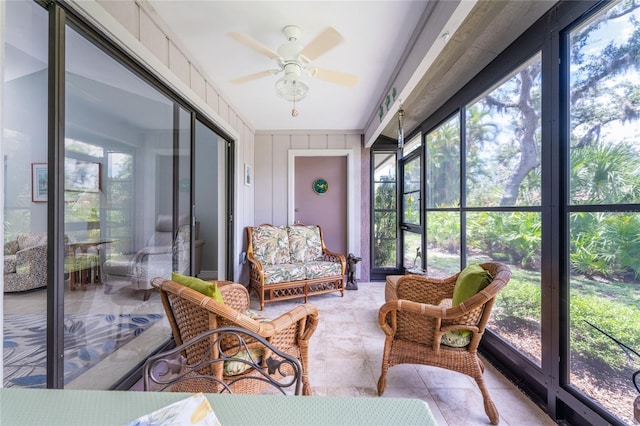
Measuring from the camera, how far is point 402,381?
5.91 feet

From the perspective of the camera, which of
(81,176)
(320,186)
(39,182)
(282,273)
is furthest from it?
(320,186)

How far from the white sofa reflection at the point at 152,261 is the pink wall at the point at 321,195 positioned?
216 cm

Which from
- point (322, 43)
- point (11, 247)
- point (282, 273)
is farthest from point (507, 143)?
point (11, 247)

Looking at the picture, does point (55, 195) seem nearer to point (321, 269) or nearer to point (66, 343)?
point (66, 343)

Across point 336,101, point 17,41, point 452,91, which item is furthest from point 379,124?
point 17,41

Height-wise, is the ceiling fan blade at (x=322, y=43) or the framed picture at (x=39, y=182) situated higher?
the ceiling fan blade at (x=322, y=43)

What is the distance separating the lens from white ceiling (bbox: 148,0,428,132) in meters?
1.69

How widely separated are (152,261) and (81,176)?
0.97m

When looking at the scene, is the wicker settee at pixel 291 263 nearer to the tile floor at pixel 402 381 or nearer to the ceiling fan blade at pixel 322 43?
the tile floor at pixel 402 381

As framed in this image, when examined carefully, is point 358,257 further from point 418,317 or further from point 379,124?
point 418,317

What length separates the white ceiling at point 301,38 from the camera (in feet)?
5.55

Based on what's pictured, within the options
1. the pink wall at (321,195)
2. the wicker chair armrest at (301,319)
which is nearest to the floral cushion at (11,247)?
the wicker chair armrest at (301,319)

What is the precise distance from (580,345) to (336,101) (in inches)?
117

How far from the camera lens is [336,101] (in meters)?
3.10
